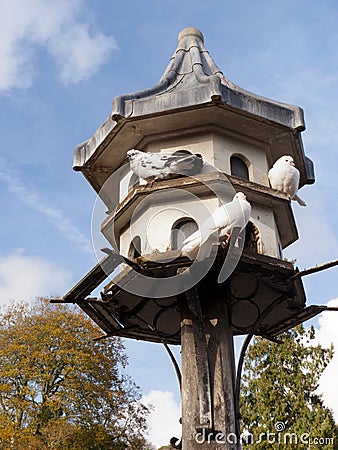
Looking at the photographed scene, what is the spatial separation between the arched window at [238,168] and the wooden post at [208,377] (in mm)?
1745

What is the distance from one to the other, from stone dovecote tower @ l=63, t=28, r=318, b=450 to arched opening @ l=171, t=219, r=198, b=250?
0.5 inches

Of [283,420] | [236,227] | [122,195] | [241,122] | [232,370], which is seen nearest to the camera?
[236,227]

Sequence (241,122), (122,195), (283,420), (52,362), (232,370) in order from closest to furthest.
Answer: (232,370), (241,122), (122,195), (283,420), (52,362)

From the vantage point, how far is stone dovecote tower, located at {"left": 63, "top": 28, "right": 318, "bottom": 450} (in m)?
7.20

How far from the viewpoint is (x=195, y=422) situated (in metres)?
7.11

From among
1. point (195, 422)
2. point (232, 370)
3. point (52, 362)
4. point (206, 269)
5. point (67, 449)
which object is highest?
point (52, 362)

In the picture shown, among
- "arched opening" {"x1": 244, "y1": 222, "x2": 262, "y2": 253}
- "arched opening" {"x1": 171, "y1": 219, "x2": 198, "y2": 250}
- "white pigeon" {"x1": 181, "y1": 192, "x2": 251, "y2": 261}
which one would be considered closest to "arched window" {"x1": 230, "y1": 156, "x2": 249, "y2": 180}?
"arched opening" {"x1": 244, "y1": 222, "x2": 262, "y2": 253}

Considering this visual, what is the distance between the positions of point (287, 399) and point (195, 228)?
986 cm

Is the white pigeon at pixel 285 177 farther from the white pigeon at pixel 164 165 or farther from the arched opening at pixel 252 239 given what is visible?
the white pigeon at pixel 164 165

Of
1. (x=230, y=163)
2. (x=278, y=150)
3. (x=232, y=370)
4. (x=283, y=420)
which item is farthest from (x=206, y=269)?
(x=283, y=420)

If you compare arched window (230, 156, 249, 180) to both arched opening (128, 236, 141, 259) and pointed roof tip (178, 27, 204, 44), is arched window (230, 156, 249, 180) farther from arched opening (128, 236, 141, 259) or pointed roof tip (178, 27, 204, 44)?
pointed roof tip (178, 27, 204, 44)

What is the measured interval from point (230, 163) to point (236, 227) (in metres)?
1.90

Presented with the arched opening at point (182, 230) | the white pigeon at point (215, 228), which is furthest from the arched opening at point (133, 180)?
the white pigeon at point (215, 228)

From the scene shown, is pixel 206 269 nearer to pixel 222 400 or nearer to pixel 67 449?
pixel 222 400
